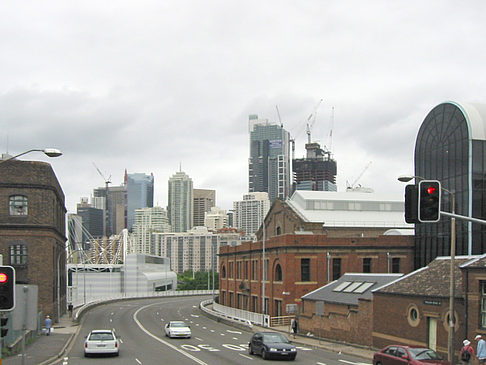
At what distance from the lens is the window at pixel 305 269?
2295 inches

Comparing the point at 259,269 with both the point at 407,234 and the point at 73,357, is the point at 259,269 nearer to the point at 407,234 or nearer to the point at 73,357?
the point at 407,234

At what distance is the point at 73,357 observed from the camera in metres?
33.5

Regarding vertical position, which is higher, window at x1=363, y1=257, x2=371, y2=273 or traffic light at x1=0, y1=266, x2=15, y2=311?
traffic light at x1=0, y1=266, x2=15, y2=311

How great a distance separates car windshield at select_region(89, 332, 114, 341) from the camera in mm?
32997

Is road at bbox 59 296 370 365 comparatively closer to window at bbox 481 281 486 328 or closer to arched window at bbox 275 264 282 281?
window at bbox 481 281 486 328

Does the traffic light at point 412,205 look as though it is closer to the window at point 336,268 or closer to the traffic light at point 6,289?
the traffic light at point 6,289

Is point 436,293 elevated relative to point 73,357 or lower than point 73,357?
elevated

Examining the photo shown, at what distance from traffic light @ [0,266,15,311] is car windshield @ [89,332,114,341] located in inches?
828

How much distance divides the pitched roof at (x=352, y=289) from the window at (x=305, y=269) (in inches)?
405

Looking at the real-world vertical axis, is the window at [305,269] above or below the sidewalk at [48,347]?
above

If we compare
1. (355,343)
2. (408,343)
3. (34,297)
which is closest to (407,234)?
(355,343)

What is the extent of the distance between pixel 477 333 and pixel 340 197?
1954 inches

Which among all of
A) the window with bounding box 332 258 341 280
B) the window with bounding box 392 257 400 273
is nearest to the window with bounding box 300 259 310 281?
the window with bounding box 332 258 341 280

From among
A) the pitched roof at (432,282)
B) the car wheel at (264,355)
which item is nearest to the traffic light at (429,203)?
the pitched roof at (432,282)
